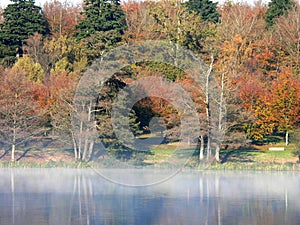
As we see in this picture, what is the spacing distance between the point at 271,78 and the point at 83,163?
2092 cm

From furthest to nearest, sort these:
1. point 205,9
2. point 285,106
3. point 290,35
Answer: point 205,9 → point 290,35 → point 285,106

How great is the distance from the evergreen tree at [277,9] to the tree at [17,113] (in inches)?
1042

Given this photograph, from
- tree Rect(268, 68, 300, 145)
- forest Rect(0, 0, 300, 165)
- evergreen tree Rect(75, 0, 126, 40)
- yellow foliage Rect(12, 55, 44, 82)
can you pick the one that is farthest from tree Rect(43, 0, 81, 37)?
tree Rect(268, 68, 300, 145)

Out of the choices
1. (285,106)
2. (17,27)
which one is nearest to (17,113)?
(285,106)

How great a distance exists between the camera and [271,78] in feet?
188

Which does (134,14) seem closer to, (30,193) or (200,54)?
(200,54)

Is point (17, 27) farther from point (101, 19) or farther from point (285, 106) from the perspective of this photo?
point (285, 106)

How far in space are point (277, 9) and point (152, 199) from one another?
1520 inches

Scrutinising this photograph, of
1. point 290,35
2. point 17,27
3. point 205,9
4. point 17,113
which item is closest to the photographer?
point 17,113

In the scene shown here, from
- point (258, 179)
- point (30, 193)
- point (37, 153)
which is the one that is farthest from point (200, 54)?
point (30, 193)

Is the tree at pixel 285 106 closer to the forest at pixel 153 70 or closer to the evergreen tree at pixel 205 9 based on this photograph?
the forest at pixel 153 70

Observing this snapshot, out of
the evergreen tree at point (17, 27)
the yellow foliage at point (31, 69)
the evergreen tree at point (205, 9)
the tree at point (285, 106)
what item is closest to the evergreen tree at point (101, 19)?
the evergreen tree at point (17, 27)

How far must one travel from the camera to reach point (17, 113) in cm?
4403

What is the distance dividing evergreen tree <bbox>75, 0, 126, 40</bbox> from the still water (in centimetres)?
2250
